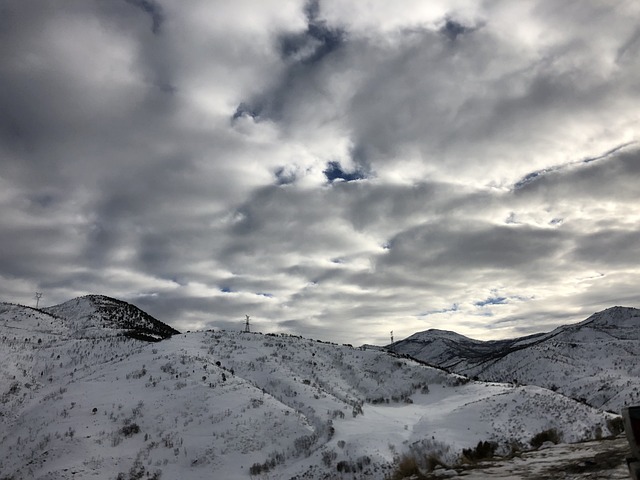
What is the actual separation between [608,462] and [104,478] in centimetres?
1734

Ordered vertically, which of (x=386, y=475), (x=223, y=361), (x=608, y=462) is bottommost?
(x=386, y=475)

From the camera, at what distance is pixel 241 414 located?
21453 mm

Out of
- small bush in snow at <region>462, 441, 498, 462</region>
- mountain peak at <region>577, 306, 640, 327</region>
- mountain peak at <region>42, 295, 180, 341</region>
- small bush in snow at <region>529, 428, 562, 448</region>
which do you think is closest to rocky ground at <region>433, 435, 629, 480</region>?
small bush in snow at <region>462, 441, 498, 462</region>

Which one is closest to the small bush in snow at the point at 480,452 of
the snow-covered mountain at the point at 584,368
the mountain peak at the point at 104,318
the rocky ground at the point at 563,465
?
the rocky ground at the point at 563,465

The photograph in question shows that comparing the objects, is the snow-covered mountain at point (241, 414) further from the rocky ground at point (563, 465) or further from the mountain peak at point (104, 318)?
the mountain peak at point (104, 318)

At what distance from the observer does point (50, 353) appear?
121 ft

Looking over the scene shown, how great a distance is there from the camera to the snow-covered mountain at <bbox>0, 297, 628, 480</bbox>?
16.5 metres

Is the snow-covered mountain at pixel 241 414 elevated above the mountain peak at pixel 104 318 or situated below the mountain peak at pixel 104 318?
below

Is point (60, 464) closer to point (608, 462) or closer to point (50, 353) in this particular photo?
point (608, 462)

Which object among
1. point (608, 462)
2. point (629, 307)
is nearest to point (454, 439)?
point (608, 462)

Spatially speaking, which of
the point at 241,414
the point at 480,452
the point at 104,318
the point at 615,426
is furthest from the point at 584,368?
the point at 104,318

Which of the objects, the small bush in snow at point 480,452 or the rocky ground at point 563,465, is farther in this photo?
the small bush in snow at point 480,452

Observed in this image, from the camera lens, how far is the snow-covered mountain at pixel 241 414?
54.2 ft

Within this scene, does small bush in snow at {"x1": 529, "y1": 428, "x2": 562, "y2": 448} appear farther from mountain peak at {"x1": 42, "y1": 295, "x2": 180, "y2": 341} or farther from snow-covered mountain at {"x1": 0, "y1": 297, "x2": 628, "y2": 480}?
mountain peak at {"x1": 42, "y1": 295, "x2": 180, "y2": 341}
